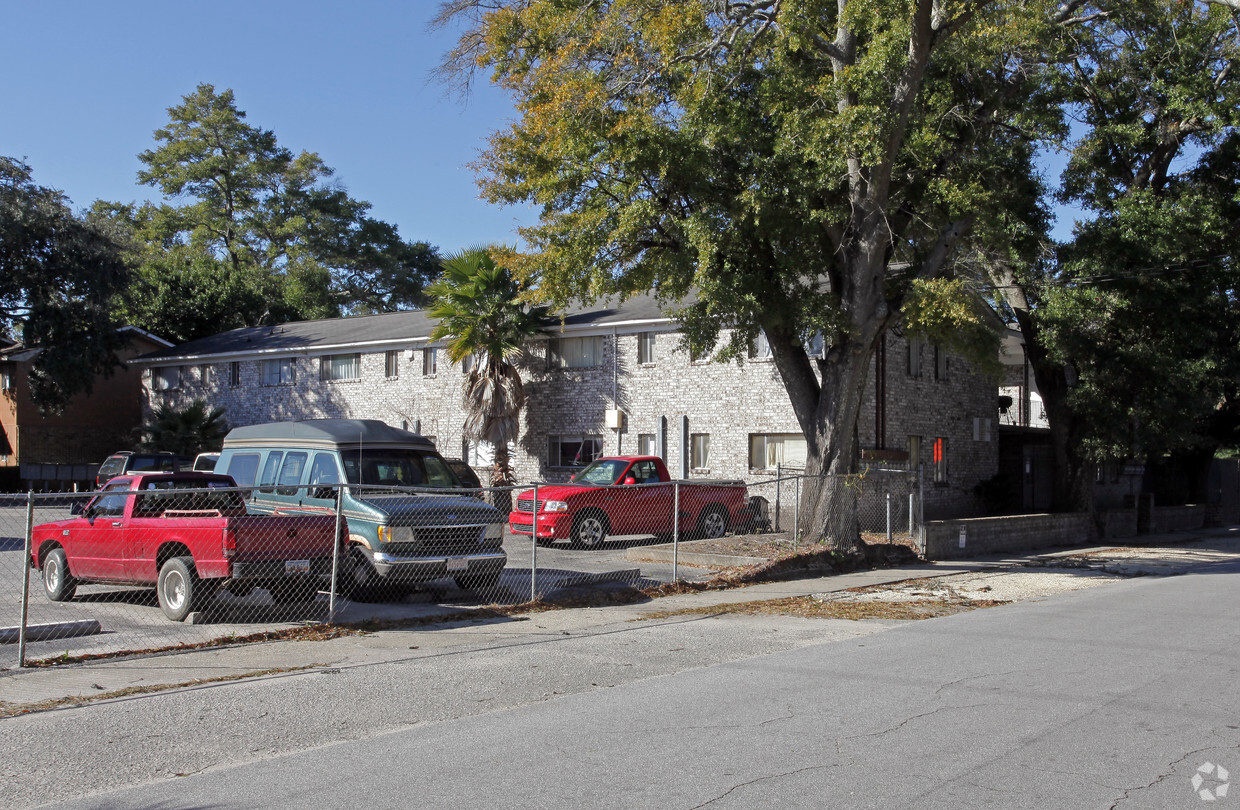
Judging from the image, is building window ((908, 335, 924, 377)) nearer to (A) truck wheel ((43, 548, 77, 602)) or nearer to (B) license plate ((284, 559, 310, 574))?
(B) license plate ((284, 559, 310, 574))

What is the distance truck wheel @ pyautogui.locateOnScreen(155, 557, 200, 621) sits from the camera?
10.8 metres

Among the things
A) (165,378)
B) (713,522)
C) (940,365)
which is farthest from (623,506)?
(165,378)

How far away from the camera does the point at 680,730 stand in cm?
691

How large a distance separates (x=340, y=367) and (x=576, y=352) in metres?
9.72

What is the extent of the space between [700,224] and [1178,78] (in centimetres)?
1295

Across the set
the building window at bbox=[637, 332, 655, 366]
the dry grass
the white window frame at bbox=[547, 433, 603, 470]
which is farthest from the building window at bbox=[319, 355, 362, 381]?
the dry grass

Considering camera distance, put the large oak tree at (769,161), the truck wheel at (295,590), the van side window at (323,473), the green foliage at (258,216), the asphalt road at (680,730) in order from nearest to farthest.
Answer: the asphalt road at (680,730), the truck wheel at (295,590), the van side window at (323,473), the large oak tree at (769,161), the green foliage at (258,216)

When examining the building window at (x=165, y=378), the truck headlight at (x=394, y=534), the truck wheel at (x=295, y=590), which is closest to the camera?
the truck wheel at (x=295, y=590)

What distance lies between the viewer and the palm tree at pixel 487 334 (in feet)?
92.1

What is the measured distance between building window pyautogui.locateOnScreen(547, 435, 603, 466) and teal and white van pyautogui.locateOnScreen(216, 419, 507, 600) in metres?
14.5

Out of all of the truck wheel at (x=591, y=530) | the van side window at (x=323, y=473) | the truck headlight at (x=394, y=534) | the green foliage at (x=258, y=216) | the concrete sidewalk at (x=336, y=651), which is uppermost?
the green foliage at (x=258, y=216)

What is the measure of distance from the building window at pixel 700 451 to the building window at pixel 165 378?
2224cm

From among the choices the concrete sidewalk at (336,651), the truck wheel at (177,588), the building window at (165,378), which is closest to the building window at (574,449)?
the concrete sidewalk at (336,651)

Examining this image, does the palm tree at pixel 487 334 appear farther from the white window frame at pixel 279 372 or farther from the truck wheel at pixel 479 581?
the truck wheel at pixel 479 581
